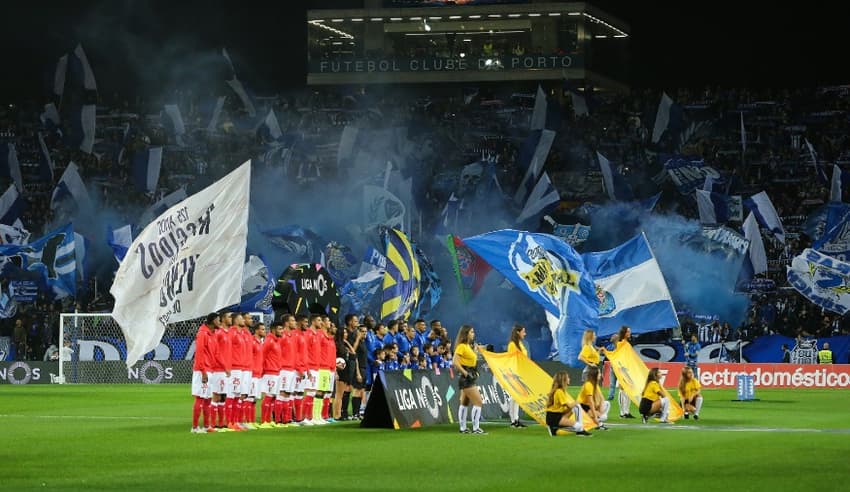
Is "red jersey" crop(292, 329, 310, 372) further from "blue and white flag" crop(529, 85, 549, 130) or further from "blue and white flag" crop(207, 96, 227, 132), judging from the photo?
"blue and white flag" crop(207, 96, 227, 132)

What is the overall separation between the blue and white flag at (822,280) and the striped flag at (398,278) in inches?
829

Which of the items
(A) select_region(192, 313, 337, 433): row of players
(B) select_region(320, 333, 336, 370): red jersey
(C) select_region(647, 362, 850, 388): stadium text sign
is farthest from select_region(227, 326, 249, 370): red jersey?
(C) select_region(647, 362, 850, 388): stadium text sign

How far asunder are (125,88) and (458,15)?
63.4 ft

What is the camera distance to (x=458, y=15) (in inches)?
3017

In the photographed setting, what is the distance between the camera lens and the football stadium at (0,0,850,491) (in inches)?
883

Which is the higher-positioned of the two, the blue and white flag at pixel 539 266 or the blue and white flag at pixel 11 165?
the blue and white flag at pixel 11 165

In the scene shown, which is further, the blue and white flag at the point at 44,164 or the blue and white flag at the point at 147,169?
the blue and white flag at the point at 44,164

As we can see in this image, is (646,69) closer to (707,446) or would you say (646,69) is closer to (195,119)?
(195,119)

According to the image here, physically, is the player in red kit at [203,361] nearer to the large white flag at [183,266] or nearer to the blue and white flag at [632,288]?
the large white flag at [183,266]

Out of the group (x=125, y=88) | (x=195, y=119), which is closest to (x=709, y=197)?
(x=195, y=119)

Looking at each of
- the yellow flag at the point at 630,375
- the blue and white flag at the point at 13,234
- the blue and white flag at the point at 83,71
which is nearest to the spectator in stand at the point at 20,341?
the blue and white flag at the point at 13,234

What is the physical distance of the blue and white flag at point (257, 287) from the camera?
51.0 metres

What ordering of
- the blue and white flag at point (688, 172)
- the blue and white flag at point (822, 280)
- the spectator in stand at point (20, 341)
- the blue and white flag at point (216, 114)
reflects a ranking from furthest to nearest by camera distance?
the blue and white flag at point (216, 114) < the blue and white flag at point (688, 172) < the spectator in stand at point (20, 341) < the blue and white flag at point (822, 280)

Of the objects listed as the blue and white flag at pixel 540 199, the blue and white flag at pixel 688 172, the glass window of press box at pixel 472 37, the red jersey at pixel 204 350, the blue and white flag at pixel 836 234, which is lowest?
the red jersey at pixel 204 350
